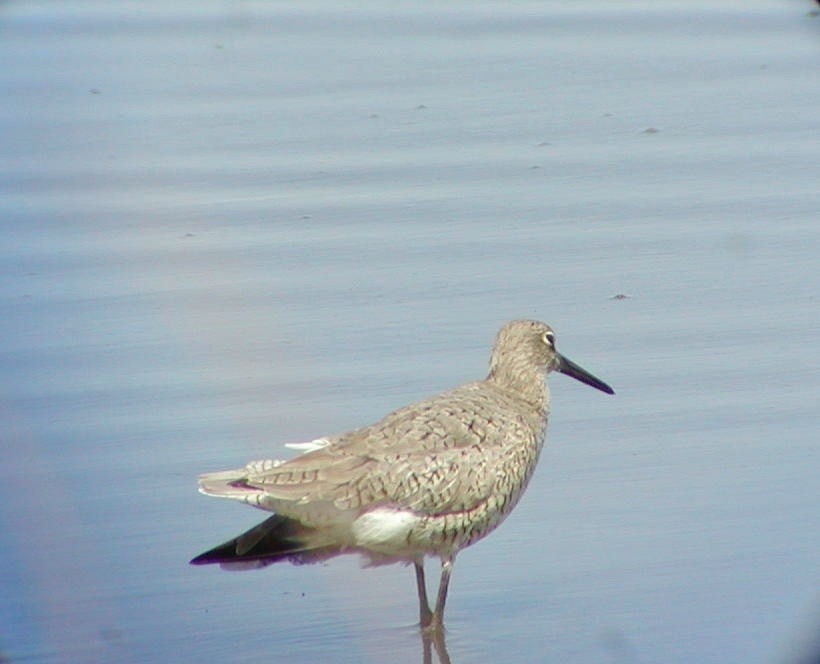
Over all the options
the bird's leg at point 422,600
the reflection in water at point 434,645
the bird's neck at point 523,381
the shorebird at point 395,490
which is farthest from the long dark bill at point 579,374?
the reflection in water at point 434,645

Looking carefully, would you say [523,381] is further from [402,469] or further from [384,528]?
[384,528]

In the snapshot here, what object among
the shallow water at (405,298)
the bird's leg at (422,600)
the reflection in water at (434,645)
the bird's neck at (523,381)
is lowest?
the reflection in water at (434,645)

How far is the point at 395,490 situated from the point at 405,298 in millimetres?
2332

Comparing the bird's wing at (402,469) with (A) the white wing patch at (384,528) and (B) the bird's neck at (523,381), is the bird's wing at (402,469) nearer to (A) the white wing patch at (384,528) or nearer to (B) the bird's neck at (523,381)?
(A) the white wing patch at (384,528)

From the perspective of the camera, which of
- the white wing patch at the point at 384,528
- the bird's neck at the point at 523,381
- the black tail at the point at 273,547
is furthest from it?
the bird's neck at the point at 523,381

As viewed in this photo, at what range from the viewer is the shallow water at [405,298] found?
5984 millimetres

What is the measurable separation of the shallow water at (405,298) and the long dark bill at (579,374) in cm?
20

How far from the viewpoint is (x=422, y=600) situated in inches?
236

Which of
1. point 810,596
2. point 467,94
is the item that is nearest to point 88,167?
point 467,94

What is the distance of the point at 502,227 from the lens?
8.97 meters

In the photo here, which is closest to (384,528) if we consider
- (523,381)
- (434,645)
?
(434,645)

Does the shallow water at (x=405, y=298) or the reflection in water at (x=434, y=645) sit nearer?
the reflection in water at (x=434, y=645)

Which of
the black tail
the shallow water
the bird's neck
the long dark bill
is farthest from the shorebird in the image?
the long dark bill

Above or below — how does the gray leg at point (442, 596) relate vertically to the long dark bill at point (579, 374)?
below
